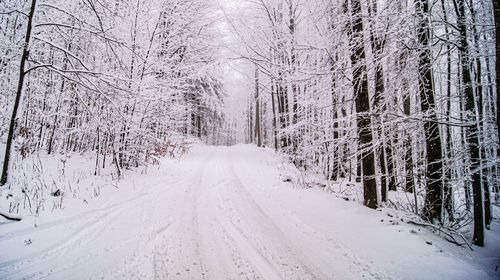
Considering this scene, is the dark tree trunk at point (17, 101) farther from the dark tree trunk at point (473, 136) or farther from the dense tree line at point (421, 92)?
the dark tree trunk at point (473, 136)

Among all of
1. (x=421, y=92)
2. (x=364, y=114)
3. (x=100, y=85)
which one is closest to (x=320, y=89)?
(x=364, y=114)

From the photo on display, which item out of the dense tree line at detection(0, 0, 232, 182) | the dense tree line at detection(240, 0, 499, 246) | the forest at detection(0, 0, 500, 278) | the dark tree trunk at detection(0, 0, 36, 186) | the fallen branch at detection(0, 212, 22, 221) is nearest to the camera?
the fallen branch at detection(0, 212, 22, 221)

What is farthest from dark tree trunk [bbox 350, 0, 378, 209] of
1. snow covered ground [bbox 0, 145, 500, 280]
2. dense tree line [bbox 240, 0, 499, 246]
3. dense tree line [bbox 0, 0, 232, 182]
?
dense tree line [bbox 0, 0, 232, 182]

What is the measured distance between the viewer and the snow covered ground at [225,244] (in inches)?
127

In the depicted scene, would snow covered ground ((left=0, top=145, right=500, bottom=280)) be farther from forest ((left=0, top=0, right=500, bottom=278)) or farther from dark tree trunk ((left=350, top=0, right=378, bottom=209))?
forest ((left=0, top=0, right=500, bottom=278))

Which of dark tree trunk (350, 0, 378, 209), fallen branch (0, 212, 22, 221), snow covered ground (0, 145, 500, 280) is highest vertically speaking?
dark tree trunk (350, 0, 378, 209)

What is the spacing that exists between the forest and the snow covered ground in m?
0.78

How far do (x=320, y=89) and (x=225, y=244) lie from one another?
16.2 ft

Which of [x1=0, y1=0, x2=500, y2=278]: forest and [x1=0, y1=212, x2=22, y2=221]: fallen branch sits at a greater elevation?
[x1=0, y1=0, x2=500, y2=278]: forest

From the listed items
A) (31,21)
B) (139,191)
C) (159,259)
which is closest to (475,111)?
(159,259)

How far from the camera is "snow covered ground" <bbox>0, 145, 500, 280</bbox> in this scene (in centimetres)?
323

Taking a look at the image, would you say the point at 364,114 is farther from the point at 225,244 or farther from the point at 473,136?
the point at 225,244

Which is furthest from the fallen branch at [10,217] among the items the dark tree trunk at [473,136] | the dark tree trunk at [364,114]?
the dark tree trunk at [473,136]

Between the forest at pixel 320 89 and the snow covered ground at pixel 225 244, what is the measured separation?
784mm
